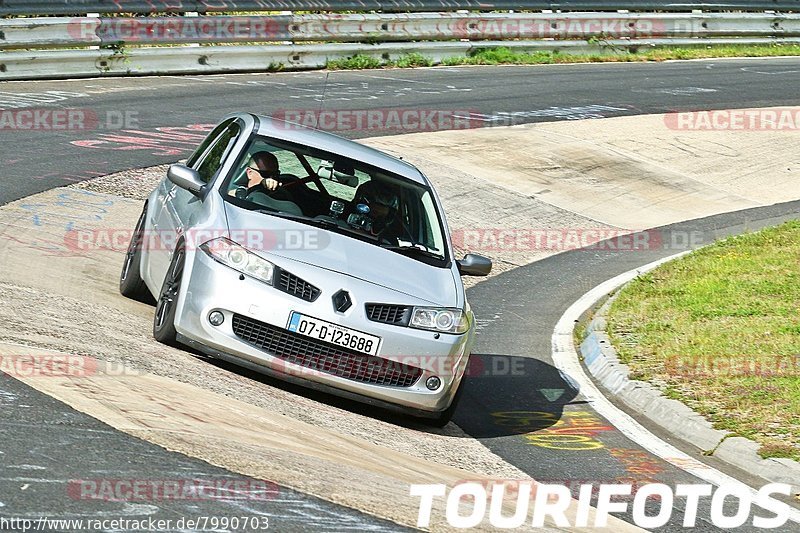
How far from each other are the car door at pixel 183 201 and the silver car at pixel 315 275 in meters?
0.02

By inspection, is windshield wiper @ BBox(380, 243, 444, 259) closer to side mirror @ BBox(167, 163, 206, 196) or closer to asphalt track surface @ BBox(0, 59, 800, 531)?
asphalt track surface @ BBox(0, 59, 800, 531)

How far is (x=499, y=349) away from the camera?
35.7 ft

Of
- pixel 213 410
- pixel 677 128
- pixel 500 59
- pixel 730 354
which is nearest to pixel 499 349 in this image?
pixel 730 354

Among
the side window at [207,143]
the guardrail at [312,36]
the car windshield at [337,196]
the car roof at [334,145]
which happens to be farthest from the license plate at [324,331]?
the guardrail at [312,36]

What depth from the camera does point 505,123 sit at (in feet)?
67.8

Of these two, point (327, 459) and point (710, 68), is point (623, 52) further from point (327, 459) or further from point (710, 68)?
point (327, 459)

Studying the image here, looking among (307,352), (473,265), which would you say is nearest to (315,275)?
(307,352)

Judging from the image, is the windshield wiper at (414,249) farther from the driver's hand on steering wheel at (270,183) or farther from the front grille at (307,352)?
the front grille at (307,352)

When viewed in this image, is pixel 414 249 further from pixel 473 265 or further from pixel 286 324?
pixel 286 324

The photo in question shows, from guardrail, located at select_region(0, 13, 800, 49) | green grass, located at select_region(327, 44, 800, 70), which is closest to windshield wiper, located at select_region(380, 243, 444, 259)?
guardrail, located at select_region(0, 13, 800, 49)

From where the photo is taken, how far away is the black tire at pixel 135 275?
952 cm

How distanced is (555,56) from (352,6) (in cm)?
553

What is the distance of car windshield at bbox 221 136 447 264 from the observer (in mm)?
8633

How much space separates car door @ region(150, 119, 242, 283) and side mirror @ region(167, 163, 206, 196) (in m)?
0.10
